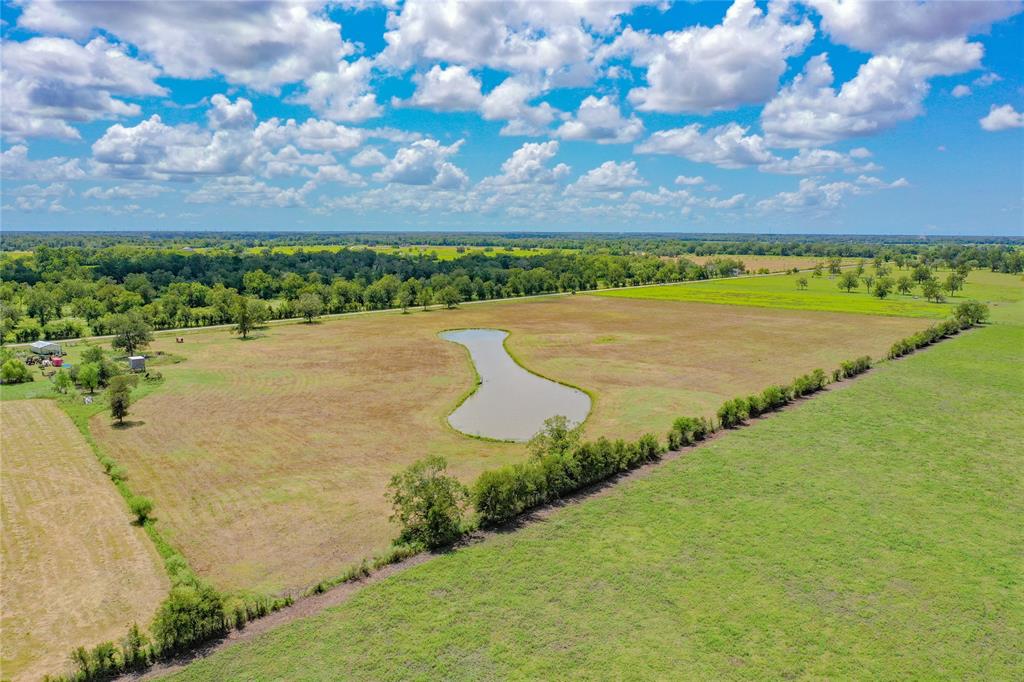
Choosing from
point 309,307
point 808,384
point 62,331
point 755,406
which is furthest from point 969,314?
point 62,331

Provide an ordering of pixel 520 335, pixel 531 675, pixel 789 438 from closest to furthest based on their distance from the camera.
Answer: pixel 531 675 → pixel 789 438 → pixel 520 335

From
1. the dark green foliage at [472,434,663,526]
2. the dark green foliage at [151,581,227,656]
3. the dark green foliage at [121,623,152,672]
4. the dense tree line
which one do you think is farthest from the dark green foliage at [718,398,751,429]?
the dense tree line

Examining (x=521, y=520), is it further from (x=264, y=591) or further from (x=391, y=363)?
(x=391, y=363)

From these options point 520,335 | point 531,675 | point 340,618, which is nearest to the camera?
point 531,675

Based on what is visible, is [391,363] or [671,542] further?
[391,363]

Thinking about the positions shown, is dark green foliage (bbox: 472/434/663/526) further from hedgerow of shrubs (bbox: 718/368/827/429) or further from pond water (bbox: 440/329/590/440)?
pond water (bbox: 440/329/590/440)

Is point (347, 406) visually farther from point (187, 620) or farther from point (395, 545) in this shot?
point (187, 620)

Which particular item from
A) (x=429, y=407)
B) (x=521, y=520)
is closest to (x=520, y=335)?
(x=429, y=407)
